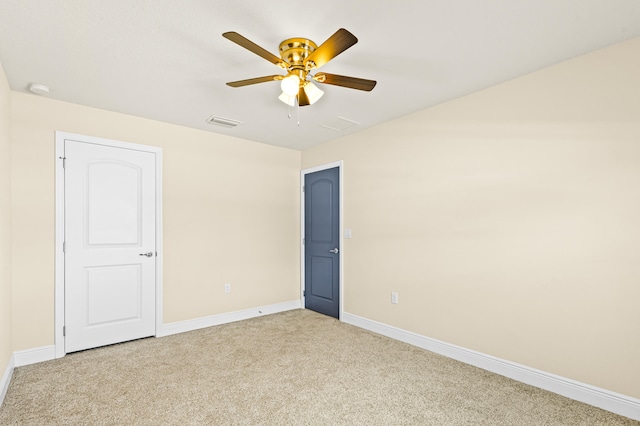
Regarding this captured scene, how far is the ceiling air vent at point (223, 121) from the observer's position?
3583 millimetres

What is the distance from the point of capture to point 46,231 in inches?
118

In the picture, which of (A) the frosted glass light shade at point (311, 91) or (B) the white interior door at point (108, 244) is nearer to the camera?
(A) the frosted glass light shade at point (311, 91)

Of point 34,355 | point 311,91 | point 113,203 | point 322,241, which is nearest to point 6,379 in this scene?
point 34,355

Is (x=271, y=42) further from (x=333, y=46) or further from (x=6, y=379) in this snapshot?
(x=6, y=379)

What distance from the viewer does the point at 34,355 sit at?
2914 mm

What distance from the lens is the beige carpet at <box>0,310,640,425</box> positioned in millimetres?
2090

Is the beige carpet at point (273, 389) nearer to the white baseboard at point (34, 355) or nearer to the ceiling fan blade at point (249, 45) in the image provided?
the white baseboard at point (34, 355)

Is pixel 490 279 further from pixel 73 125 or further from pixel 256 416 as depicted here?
pixel 73 125

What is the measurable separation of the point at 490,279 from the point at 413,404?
49.5 inches

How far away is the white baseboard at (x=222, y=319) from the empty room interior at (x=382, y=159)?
0.03 m

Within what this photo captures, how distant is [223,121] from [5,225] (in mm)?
2141

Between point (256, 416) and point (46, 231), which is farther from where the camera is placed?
point (46, 231)

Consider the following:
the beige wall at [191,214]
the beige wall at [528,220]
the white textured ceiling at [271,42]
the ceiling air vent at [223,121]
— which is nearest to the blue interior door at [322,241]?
the beige wall at [191,214]

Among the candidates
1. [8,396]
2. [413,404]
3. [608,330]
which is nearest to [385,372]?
[413,404]
